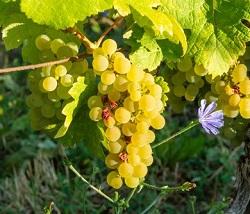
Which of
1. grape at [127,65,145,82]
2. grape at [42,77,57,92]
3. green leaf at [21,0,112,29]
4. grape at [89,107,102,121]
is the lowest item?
grape at [89,107,102,121]

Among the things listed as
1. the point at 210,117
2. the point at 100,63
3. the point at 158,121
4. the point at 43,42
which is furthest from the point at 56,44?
the point at 210,117

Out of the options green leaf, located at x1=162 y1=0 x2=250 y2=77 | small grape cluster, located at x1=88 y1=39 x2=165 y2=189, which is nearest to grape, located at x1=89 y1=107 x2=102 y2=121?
small grape cluster, located at x1=88 y1=39 x2=165 y2=189

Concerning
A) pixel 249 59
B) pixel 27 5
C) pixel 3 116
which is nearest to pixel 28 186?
pixel 3 116

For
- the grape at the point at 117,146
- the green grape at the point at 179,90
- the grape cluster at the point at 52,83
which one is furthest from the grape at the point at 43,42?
the green grape at the point at 179,90

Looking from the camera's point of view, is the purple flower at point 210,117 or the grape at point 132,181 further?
the purple flower at point 210,117

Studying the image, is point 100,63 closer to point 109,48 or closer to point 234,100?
point 109,48

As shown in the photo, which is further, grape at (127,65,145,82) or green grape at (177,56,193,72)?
green grape at (177,56,193,72)

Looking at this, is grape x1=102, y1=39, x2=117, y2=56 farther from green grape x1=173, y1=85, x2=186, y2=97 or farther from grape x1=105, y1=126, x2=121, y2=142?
green grape x1=173, y1=85, x2=186, y2=97

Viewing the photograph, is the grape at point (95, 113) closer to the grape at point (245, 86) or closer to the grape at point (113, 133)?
the grape at point (113, 133)
